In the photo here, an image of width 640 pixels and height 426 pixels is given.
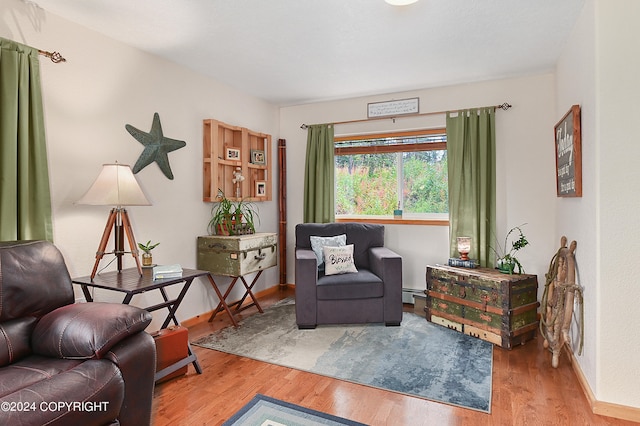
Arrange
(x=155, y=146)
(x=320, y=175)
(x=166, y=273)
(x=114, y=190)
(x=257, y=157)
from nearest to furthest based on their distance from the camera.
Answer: (x=114, y=190) < (x=166, y=273) < (x=155, y=146) < (x=257, y=157) < (x=320, y=175)

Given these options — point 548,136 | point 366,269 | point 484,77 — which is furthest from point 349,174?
point 548,136

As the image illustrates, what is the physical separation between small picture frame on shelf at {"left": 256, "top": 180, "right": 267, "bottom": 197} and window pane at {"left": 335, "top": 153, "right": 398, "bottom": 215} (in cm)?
92

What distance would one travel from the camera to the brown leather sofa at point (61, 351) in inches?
53.1

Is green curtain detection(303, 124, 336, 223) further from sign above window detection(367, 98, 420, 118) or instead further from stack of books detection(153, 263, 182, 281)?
stack of books detection(153, 263, 182, 281)

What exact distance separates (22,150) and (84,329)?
1.32 metres

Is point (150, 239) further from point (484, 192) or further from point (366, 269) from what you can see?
point (484, 192)

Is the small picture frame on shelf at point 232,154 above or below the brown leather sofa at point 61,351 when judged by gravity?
above

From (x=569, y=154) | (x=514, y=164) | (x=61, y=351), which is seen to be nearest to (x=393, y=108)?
(x=514, y=164)

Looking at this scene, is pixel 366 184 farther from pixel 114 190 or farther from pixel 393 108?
pixel 114 190

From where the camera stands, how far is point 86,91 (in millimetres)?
2680

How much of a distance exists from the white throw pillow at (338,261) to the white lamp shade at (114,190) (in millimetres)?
1760

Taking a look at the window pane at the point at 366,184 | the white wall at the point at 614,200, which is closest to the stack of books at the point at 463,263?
the window pane at the point at 366,184

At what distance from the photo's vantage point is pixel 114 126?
2885 millimetres

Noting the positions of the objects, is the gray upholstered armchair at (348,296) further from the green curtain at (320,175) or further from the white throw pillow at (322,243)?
the green curtain at (320,175)
